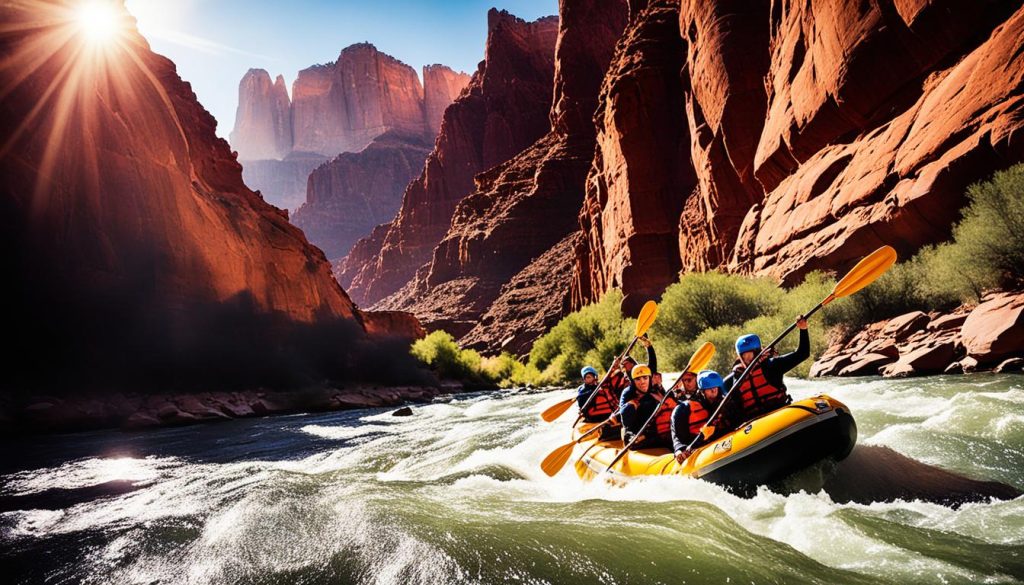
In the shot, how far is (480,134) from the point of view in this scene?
117 metres

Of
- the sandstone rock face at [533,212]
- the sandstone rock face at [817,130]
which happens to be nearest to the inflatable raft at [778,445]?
the sandstone rock face at [817,130]

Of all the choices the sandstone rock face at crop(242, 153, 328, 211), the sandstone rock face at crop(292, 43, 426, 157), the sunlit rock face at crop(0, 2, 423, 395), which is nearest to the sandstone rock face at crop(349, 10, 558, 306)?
the sandstone rock face at crop(292, 43, 426, 157)

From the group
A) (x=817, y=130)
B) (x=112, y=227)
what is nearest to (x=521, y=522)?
(x=817, y=130)

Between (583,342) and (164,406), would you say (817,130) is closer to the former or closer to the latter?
(583,342)

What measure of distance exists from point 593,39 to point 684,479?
290 ft

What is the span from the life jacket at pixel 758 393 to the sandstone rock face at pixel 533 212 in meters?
56.6

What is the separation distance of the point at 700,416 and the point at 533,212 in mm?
71134

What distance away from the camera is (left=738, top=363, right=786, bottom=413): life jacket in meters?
5.80

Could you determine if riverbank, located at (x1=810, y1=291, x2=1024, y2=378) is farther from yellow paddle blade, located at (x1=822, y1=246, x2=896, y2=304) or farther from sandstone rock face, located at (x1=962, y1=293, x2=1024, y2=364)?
yellow paddle blade, located at (x1=822, y1=246, x2=896, y2=304)

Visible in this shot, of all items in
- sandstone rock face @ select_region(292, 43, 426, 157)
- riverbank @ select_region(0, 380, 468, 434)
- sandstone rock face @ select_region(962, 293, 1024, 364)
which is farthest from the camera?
sandstone rock face @ select_region(292, 43, 426, 157)

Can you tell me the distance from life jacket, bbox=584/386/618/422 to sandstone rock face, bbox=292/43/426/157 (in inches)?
7259

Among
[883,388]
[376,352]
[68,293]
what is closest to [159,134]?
[68,293]

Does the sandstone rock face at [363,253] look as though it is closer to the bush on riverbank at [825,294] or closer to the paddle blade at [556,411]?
the bush on riverbank at [825,294]

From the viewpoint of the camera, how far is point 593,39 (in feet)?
271
